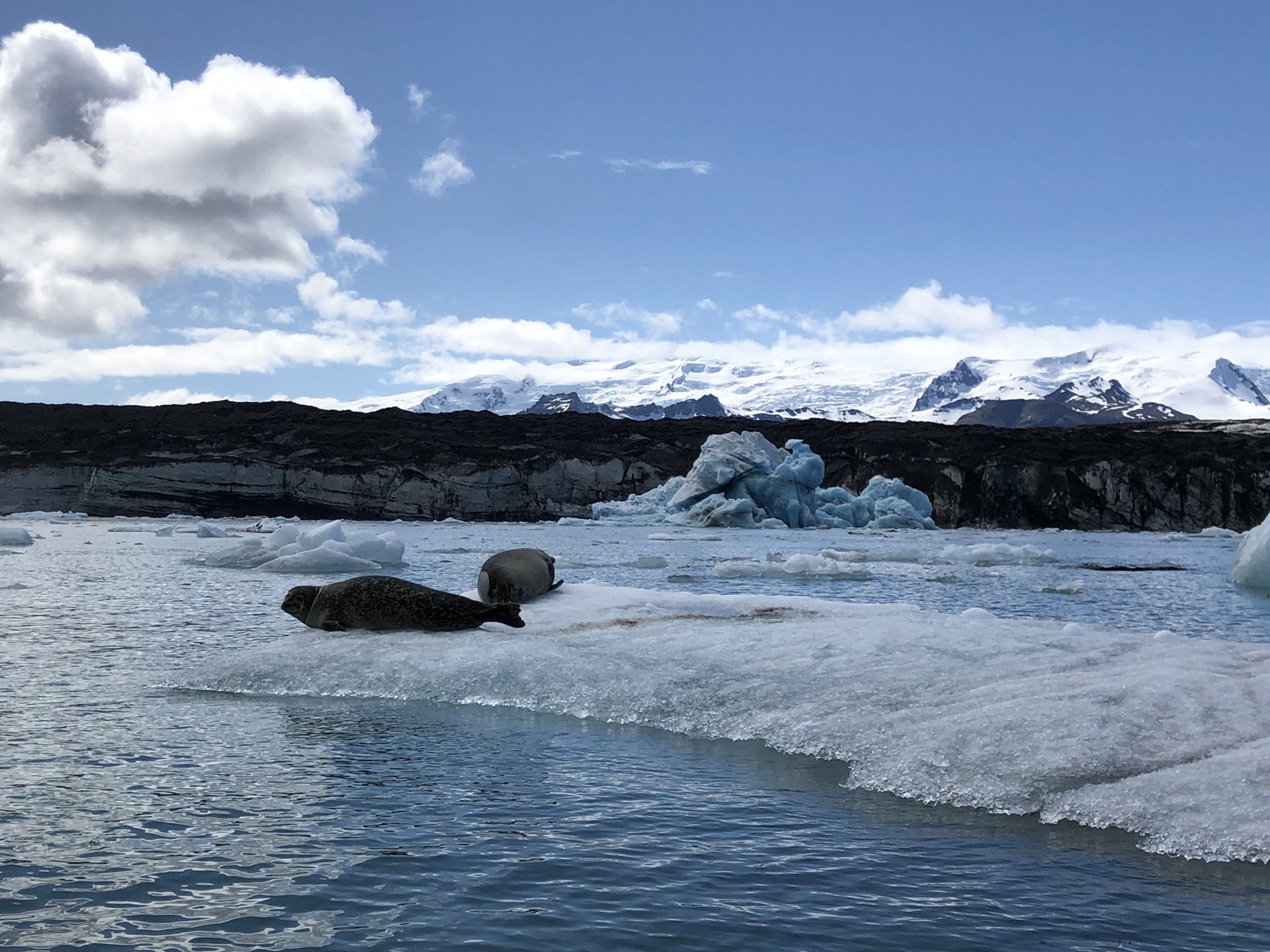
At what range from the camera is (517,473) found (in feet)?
198

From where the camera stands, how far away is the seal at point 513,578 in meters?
8.74

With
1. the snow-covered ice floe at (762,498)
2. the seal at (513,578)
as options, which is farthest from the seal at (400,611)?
the snow-covered ice floe at (762,498)

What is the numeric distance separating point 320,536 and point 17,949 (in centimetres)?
1518

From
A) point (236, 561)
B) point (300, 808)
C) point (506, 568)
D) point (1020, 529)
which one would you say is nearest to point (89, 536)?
point (236, 561)

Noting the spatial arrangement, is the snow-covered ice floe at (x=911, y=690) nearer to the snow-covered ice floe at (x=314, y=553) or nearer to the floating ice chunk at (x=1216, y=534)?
the snow-covered ice floe at (x=314, y=553)

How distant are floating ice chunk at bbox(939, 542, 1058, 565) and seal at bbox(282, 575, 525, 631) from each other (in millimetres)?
16709

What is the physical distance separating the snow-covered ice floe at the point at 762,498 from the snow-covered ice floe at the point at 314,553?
24.9 m

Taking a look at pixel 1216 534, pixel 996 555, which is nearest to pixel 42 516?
pixel 996 555

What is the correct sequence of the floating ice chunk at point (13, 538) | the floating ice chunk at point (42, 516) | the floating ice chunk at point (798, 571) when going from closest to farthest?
the floating ice chunk at point (798, 571) → the floating ice chunk at point (13, 538) → the floating ice chunk at point (42, 516)

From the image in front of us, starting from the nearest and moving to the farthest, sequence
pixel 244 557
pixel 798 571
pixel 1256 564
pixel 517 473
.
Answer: pixel 1256 564 < pixel 798 571 < pixel 244 557 < pixel 517 473

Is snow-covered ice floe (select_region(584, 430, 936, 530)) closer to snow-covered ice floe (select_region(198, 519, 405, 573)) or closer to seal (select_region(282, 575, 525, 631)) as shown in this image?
snow-covered ice floe (select_region(198, 519, 405, 573))

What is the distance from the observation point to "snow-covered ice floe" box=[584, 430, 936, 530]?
42.3 metres

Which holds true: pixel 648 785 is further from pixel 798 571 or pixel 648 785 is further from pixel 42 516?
pixel 42 516

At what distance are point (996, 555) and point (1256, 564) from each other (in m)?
6.99
